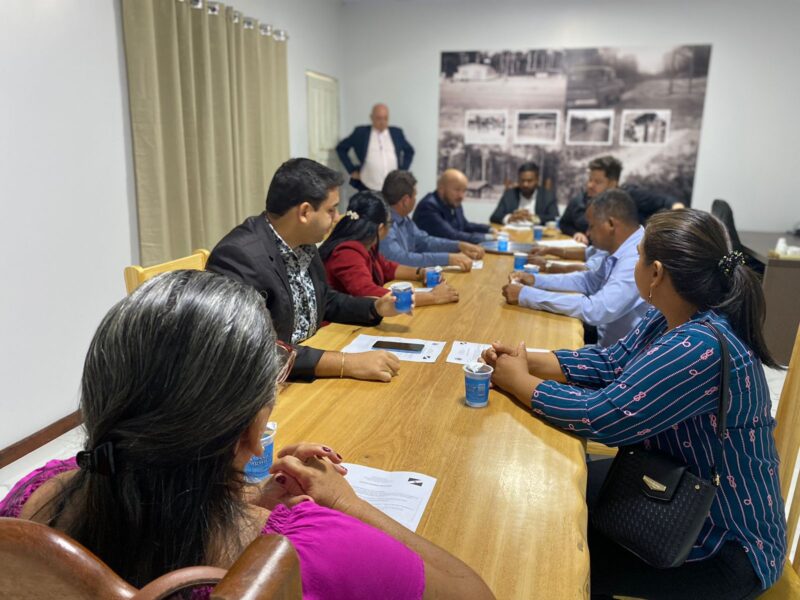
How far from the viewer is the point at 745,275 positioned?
→ 4.34ft

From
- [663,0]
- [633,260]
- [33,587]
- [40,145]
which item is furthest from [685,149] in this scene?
[33,587]

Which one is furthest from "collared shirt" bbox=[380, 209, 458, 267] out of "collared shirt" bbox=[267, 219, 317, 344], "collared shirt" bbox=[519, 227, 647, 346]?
"collared shirt" bbox=[267, 219, 317, 344]

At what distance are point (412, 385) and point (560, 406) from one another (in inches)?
16.8

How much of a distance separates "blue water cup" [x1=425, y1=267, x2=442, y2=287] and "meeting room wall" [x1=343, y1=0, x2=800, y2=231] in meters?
3.88

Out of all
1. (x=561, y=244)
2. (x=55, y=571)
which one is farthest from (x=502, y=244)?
(x=55, y=571)

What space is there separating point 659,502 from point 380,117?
17.9 feet

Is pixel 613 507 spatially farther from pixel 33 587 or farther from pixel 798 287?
pixel 798 287

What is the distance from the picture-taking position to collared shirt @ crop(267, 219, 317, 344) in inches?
78.4

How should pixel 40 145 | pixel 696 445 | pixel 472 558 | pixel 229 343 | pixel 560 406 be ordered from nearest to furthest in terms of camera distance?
pixel 229 343, pixel 472 558, pixel 696 445, pixel 560 406, pixel 40 145

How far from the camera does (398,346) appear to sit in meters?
1.97

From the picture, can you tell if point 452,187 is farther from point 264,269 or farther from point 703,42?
point 703,42

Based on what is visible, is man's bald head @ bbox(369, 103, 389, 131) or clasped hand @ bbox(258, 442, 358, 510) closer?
clasped hand @ bbox(258, 442, 358, 510)

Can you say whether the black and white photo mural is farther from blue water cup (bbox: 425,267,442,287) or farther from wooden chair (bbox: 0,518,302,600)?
wooden chair (bbox: 0,518,302,600)

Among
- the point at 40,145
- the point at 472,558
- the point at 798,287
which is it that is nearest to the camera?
the point at 472,558
